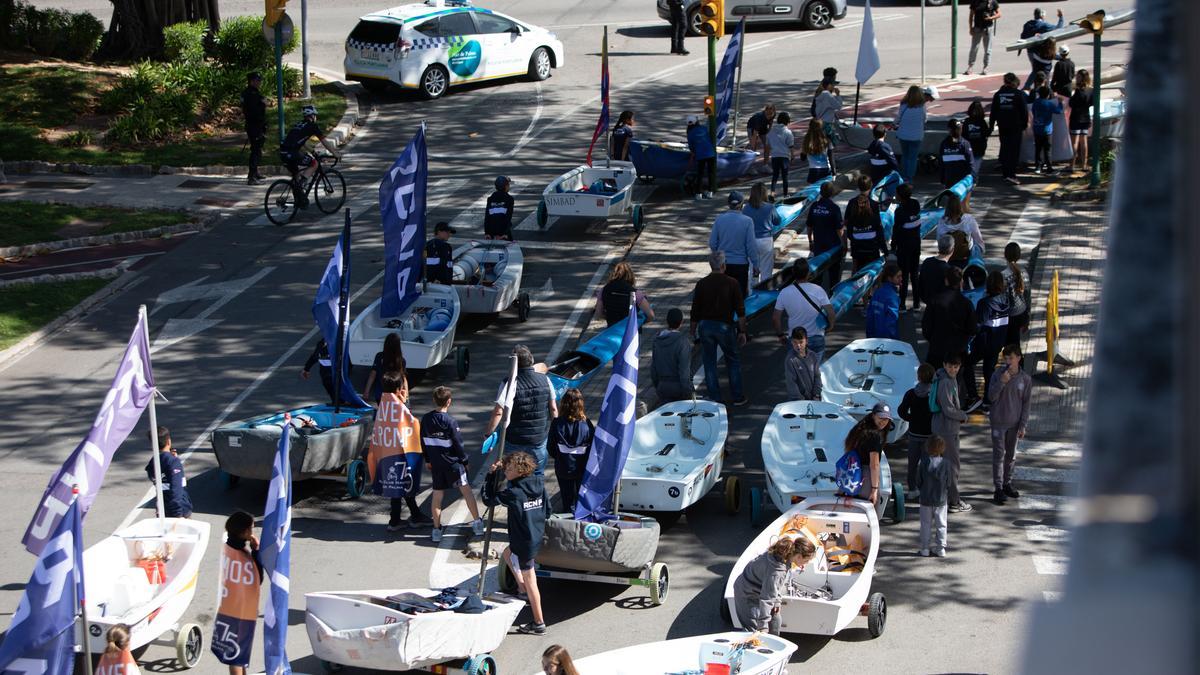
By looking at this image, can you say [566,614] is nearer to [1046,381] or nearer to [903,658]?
[903,658]

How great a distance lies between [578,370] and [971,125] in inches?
401

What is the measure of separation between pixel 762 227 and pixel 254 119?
1039cm

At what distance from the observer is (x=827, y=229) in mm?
18828

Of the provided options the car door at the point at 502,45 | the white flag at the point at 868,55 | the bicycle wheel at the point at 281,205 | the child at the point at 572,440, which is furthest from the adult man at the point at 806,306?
the car door at the point at 502,45

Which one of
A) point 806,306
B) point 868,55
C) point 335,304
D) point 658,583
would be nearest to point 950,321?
point 806,306

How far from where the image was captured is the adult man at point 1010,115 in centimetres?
2275

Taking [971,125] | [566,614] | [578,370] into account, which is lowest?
[566,614]

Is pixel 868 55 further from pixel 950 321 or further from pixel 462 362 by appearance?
pixel 462 362

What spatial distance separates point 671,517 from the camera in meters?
13.2

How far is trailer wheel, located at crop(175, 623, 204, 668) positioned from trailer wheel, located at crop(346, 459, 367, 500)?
282 cm

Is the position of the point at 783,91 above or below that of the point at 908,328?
above

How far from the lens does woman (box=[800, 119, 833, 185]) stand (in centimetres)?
2200

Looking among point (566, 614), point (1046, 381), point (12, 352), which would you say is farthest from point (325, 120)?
point (566, 614)

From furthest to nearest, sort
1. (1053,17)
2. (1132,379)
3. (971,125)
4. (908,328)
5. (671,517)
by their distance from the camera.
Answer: (1053,17)
(971,125)
(908,328)
(671,517)
(1132,379)
